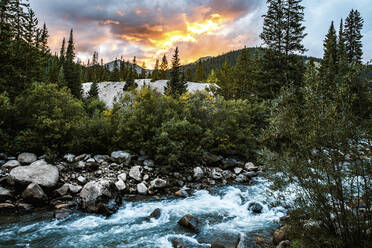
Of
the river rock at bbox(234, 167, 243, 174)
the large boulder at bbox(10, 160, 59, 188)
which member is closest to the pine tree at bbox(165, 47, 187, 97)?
Result: the river rock at bbox(234, 167, 243, 174)

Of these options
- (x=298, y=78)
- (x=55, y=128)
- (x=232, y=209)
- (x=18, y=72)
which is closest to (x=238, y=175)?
(x=232, y=209)

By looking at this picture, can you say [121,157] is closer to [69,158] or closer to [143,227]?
[69,158]

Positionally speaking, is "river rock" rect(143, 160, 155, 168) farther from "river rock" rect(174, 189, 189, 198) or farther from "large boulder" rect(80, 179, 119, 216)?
"large boulder" rect(80, 179, 119, 216)

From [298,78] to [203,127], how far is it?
1331cm

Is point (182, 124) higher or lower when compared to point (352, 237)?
higher

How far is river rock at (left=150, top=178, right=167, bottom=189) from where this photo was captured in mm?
10430

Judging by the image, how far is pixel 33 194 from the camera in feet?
25.8

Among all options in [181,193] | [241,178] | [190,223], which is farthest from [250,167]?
[190,223]

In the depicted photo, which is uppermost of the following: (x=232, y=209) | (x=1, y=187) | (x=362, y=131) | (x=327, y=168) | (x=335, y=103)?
(x=335, y=103)

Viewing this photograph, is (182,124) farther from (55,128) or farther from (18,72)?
(18,72)

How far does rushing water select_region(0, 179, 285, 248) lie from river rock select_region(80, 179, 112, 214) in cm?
35

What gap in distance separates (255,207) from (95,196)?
21.6 feet

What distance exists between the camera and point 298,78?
71.5ft

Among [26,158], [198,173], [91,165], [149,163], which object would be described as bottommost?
[198,173]
